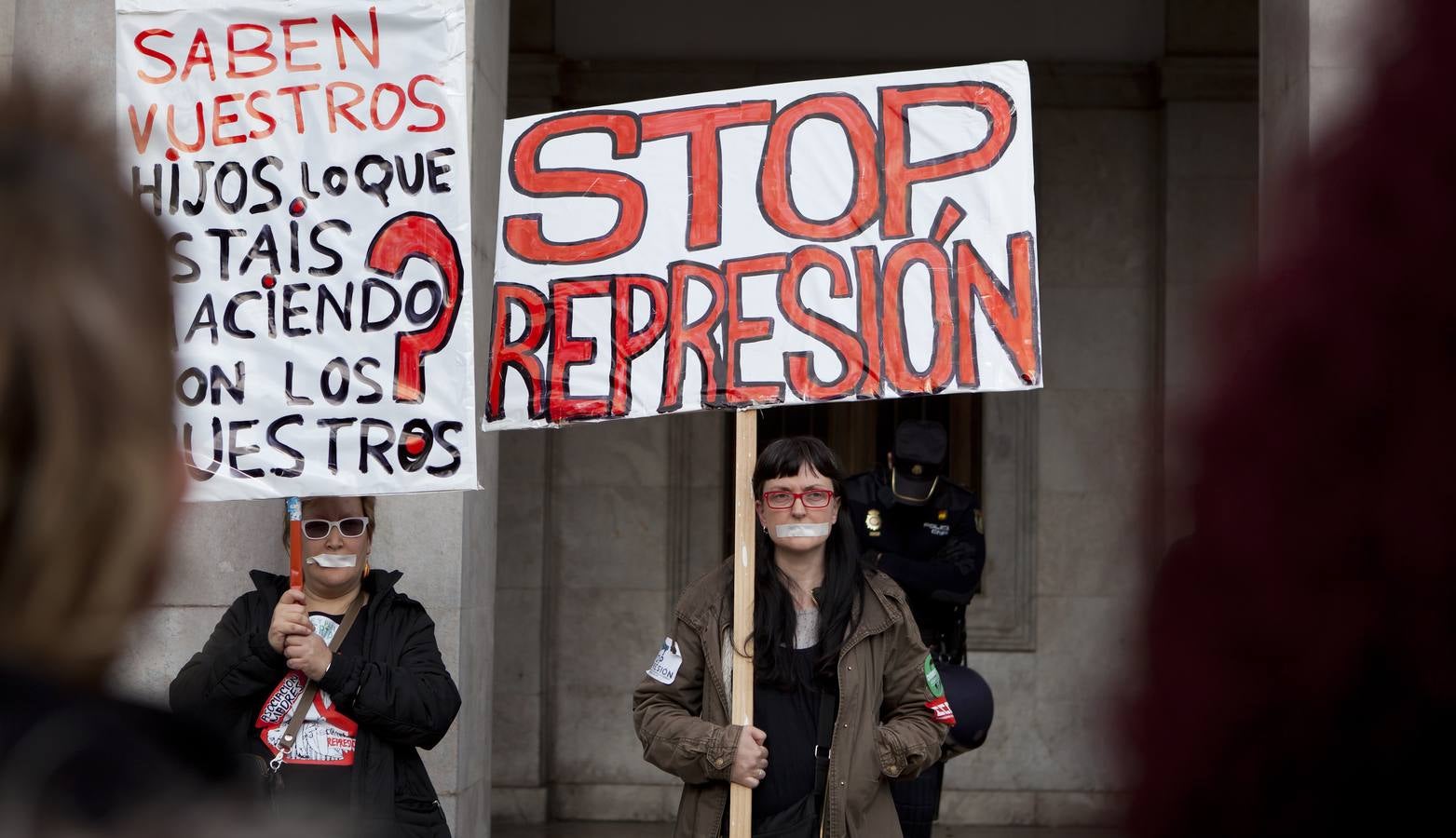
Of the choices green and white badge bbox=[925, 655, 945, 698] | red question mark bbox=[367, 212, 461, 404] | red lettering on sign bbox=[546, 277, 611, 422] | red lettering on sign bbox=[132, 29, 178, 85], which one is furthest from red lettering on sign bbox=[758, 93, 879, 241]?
red lettering on sign bbox=[132, 29, 178, 85]

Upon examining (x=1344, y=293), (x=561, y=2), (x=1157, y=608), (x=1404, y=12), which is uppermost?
(x=561, y=2)

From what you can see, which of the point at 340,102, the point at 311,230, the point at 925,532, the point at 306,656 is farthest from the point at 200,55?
the point at 925,532

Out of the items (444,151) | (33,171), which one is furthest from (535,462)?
(33,171)

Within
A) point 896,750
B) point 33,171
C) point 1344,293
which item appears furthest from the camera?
point 896,750

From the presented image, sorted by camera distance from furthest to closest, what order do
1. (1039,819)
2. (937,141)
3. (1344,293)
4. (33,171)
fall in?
(1039,819) < (937,141) < (33,171) < (1344,293)

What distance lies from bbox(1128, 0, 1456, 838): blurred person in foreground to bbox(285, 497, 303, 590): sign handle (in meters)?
4.09

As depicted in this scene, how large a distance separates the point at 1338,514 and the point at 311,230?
499 cm

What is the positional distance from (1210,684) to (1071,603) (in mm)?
9429

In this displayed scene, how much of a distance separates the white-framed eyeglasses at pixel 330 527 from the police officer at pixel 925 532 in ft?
7.44

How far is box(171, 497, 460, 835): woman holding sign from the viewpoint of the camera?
470 cm

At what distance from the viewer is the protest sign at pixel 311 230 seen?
5.38 m

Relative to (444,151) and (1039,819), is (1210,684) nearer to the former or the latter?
(444,151)

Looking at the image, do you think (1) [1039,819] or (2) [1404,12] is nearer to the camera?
(2) [1404,12]

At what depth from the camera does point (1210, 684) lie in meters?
1.05
